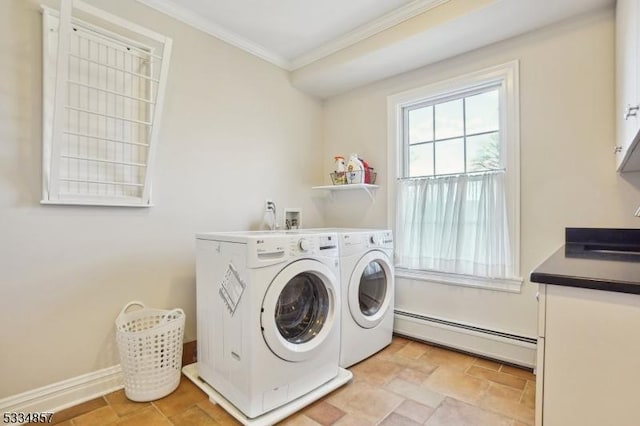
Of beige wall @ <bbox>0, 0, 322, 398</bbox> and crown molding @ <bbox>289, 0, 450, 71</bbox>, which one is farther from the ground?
crown molding @ <bbox>289, 0, 450, 71</bbox>

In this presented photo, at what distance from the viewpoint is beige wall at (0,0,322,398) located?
1609 millimetres

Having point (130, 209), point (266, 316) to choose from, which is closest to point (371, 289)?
point (266, 316)

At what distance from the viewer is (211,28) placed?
2.37m

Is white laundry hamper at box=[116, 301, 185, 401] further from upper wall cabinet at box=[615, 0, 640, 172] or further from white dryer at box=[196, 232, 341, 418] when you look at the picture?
upper wall cabinet at box=[615, 0, 640, 172]

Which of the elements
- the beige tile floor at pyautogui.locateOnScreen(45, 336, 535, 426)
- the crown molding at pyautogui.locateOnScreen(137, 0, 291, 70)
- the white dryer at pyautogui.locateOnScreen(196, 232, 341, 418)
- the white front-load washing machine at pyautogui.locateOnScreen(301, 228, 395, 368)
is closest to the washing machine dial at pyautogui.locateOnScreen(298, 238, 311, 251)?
the white dryer at pyautogui.locateOnScreen(196, 232, 341, 418)

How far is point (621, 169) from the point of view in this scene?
5.72 ft

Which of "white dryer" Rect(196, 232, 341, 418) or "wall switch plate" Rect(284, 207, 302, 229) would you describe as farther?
"wall switch plate" Rect(284, 207, 302, 229)

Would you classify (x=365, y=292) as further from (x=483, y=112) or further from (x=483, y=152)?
(x=483, y=112)

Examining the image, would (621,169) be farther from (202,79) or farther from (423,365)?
(202,79)

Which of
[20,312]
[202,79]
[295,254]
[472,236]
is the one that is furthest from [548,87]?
[20,312]

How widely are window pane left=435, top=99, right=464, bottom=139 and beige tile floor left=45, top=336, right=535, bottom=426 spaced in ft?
5.68

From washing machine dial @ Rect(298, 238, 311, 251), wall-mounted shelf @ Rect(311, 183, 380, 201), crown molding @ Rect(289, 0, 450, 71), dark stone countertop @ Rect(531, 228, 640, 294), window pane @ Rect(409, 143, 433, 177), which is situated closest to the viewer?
dark stone countertop @ Rect(531, 228, 640, 294)

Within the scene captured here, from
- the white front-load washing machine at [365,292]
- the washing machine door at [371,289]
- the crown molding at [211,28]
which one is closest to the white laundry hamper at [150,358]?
the white front-load washing machine at [365,292]

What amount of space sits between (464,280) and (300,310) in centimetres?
129
